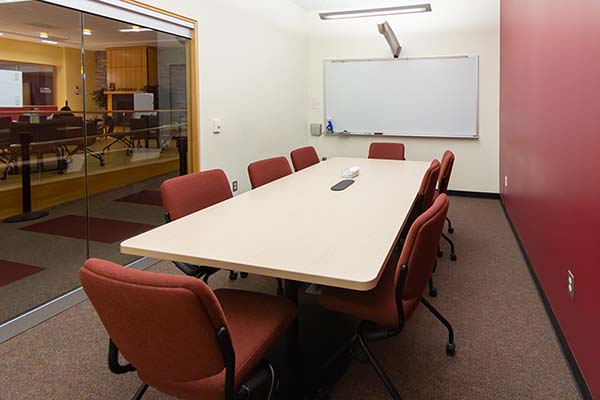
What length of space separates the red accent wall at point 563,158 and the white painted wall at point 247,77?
2869 millimetres

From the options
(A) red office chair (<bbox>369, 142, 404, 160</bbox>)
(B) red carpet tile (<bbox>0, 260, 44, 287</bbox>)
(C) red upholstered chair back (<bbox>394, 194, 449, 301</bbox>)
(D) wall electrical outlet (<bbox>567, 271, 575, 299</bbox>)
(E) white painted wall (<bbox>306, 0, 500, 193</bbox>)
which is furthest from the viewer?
(E) white painted wall (<bbox>306, 0, 500, 193</bbox>)

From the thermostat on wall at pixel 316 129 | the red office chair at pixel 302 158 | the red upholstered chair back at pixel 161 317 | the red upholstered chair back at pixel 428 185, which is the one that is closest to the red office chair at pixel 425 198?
the red upholstered chair back at pixel 428 185

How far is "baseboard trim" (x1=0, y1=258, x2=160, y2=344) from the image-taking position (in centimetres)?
258

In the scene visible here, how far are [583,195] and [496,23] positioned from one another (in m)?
4.74

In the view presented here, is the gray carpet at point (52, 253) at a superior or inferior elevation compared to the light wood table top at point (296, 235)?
inferior

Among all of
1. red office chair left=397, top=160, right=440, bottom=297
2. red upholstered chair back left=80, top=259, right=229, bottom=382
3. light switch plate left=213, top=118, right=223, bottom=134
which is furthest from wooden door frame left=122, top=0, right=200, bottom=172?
red upholstered chair back left=80, top=259, right=229, bottom=382

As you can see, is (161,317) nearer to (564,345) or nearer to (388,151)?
(564,345)

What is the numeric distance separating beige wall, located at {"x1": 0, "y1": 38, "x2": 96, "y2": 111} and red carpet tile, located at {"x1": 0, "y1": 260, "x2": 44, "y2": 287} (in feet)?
3.60

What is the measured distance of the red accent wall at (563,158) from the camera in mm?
1950

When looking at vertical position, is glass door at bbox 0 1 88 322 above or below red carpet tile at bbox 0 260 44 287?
above

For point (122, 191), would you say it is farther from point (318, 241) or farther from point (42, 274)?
point (318, 241)

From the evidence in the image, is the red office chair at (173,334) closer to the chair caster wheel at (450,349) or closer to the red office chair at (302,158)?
the chair caster wheel at (450,349)

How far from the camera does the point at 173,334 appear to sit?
119cm

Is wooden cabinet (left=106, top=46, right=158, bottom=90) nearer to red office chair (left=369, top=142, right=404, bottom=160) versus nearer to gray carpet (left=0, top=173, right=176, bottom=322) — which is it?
gray carpet (left=0, top=173, right=176, bottom=322)
